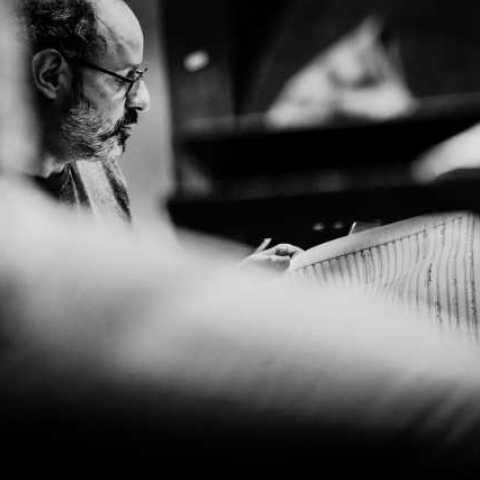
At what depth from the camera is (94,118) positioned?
91 centimetres

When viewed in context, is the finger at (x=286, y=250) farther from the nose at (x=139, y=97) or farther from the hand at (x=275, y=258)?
the nose at (x=139, y=97)

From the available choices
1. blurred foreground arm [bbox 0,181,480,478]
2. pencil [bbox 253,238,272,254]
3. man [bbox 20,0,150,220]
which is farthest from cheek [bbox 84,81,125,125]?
pencil [bbox 253,238,272,254]

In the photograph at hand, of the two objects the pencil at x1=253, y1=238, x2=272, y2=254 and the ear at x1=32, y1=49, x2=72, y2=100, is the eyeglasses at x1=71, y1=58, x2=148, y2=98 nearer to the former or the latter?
the ear at x1=32, y1=49, x2=72, y2=100

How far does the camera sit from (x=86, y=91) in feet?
2.95

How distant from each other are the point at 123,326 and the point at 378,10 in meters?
1.68

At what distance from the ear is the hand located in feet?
1.02

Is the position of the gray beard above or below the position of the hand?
above

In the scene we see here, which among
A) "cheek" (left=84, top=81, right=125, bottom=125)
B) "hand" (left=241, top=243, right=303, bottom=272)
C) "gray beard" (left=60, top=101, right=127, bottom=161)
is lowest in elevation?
"hand" (left=241, top=243, right=303, bottom=272)

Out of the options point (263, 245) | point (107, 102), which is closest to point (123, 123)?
point (107, 102)

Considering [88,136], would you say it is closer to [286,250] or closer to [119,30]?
[119,30]

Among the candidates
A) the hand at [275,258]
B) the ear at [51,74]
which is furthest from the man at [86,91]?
the hand at [275,258]

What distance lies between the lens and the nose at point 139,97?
0.92 meters

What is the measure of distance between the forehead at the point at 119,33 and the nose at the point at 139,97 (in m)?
0.03

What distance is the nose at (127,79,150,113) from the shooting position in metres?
0.92
